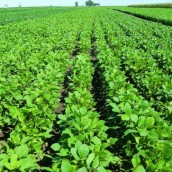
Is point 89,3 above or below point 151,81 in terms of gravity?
above


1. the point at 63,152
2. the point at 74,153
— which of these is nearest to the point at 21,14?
the point at 63,152

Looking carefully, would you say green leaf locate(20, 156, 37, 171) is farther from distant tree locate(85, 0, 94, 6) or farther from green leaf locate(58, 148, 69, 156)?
distant tree locate(85, 0, 94, 6)

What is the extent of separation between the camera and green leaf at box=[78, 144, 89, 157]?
269cm

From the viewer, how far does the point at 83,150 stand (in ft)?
8.83

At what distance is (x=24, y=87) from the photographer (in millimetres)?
6742

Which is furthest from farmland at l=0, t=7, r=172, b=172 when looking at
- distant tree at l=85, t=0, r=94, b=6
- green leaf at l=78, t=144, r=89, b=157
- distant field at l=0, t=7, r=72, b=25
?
distant tree at l=85, t=0, r=94, b=6

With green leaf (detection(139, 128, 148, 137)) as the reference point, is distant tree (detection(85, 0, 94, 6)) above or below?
above

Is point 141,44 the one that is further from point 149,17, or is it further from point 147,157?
point 149,17

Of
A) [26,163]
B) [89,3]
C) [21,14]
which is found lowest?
[26,163]

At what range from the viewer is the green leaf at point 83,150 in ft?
Result: 8.82

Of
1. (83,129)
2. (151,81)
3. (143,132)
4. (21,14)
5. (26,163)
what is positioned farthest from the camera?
(21,14)

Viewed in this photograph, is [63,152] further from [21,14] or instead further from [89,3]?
[89,3]

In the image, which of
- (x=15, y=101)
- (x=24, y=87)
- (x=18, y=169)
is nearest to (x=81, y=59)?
(x=24, y=87)

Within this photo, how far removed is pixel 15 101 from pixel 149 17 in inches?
1294
